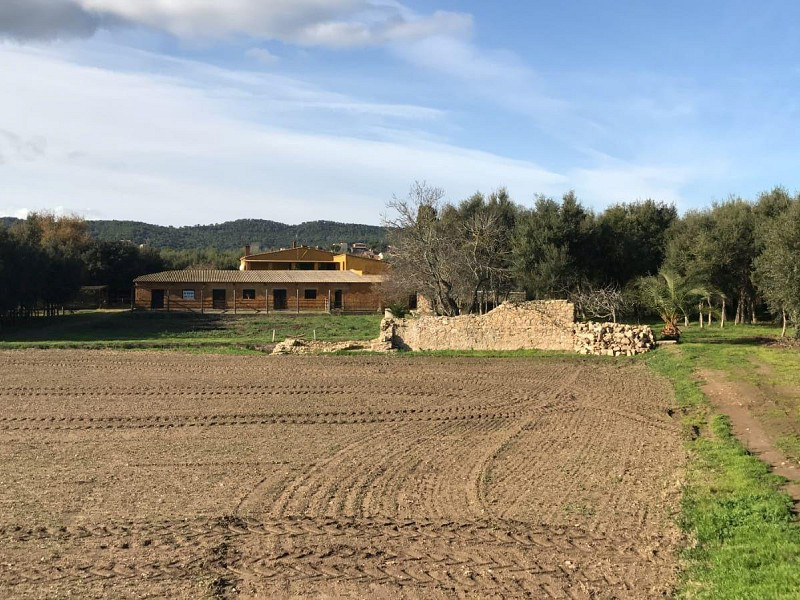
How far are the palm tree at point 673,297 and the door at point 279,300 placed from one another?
3130 centimetres

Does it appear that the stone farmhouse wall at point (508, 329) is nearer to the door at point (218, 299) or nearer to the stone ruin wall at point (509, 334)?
the stone ruin wall at point (509, 334)

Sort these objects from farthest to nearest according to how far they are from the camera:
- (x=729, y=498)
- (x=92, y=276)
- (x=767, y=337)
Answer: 1. (x=92, y=276)
2. (x=767, y=337)
3. (x=729, y=498)

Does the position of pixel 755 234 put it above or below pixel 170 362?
above

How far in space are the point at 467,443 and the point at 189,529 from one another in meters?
6.59

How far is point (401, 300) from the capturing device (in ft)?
170

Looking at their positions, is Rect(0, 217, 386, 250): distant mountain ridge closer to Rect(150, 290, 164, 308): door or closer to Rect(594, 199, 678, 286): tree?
Rect(150, 290, 164, 308): door

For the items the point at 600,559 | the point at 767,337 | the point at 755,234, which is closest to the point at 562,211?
the point at 755,234

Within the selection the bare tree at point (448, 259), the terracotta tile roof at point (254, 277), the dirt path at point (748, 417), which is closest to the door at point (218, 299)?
the terracotta tile roof at point (254, 277)

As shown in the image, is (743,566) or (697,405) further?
(697,405)

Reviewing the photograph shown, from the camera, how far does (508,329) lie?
31.2 m

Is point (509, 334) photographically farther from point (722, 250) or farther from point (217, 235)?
point (217, 235)

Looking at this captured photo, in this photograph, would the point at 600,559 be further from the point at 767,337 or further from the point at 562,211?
the point at 562,211

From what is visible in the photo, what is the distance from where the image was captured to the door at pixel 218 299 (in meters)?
56.9

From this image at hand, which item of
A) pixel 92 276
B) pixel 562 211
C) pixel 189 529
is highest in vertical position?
pixel 562 211
